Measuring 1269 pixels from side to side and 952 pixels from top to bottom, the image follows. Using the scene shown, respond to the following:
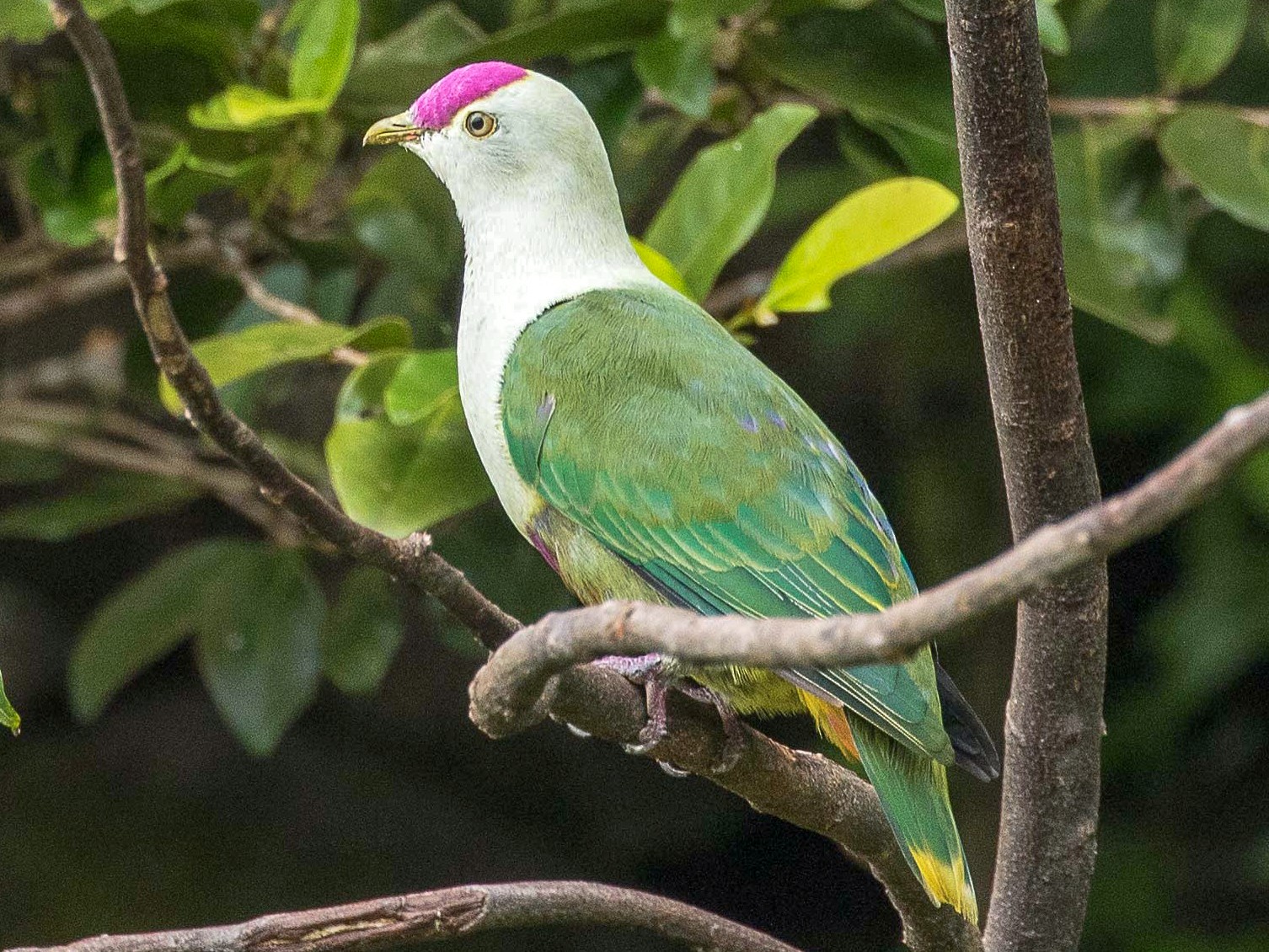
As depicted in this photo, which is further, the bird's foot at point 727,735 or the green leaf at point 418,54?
the green leaf at point 418,54

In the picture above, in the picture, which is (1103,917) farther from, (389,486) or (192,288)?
(192,288)

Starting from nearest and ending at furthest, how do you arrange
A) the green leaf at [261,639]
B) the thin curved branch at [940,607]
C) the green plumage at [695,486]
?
the thin curved branch at [940,607] < the green plumage at [695,486] < the green leaf at [261,639]

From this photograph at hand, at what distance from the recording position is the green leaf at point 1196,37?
2.61 meters

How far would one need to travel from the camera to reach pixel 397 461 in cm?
226

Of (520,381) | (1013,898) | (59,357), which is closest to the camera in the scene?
(1013,898)

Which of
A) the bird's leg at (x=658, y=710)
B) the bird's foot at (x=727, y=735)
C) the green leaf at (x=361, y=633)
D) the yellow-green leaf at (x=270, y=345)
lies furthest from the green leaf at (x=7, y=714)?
the green leaf at (x=361, y=633)

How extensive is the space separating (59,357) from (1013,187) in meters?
2.89

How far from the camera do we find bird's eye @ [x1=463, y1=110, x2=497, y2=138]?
7.46 feet

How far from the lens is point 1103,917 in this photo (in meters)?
3.42

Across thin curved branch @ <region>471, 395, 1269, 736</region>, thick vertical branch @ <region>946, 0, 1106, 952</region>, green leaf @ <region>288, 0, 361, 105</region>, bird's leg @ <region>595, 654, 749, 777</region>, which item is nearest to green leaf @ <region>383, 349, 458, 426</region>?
green leaf @ <region>288, 0, 361, 105</region>

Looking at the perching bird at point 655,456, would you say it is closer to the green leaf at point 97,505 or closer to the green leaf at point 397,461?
the green leaf at point 397,461

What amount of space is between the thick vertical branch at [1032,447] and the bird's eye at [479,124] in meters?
1.01

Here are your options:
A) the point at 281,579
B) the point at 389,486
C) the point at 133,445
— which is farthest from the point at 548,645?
the point at 133,445

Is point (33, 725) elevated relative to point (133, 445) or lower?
lower
